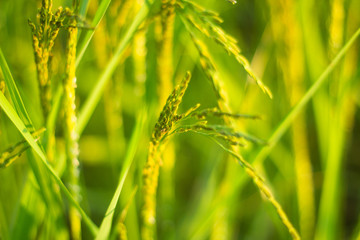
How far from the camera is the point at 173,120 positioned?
21.0 inches

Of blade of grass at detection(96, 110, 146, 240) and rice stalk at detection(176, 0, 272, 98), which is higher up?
rice stalk at detection(176, 0, 272, 98)

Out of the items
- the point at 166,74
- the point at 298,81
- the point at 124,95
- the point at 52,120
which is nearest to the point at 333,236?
the point at 298,81

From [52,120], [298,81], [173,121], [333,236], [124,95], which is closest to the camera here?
[173,121]

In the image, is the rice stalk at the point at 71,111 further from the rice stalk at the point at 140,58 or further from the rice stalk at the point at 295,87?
the rice stalk at the point at 295,87

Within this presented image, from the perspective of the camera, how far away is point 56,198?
0.73 metres

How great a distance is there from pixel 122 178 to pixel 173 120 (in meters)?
0.12

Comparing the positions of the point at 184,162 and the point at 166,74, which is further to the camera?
the point at 184,162

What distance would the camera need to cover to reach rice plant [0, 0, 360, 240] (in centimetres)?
58

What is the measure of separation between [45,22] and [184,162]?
1.07 meters

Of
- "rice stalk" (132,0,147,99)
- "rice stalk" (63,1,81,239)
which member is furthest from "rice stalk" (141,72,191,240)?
"rice stalk" (132,0,147,99)

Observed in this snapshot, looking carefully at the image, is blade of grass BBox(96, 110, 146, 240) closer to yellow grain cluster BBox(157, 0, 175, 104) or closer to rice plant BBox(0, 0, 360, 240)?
rice plant BBox(0, 0, 360, 240)

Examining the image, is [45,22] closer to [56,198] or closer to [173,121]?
[173,121]

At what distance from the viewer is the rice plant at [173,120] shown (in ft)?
1.89

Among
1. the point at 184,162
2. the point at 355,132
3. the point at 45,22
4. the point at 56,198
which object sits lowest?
the point at 355,132
